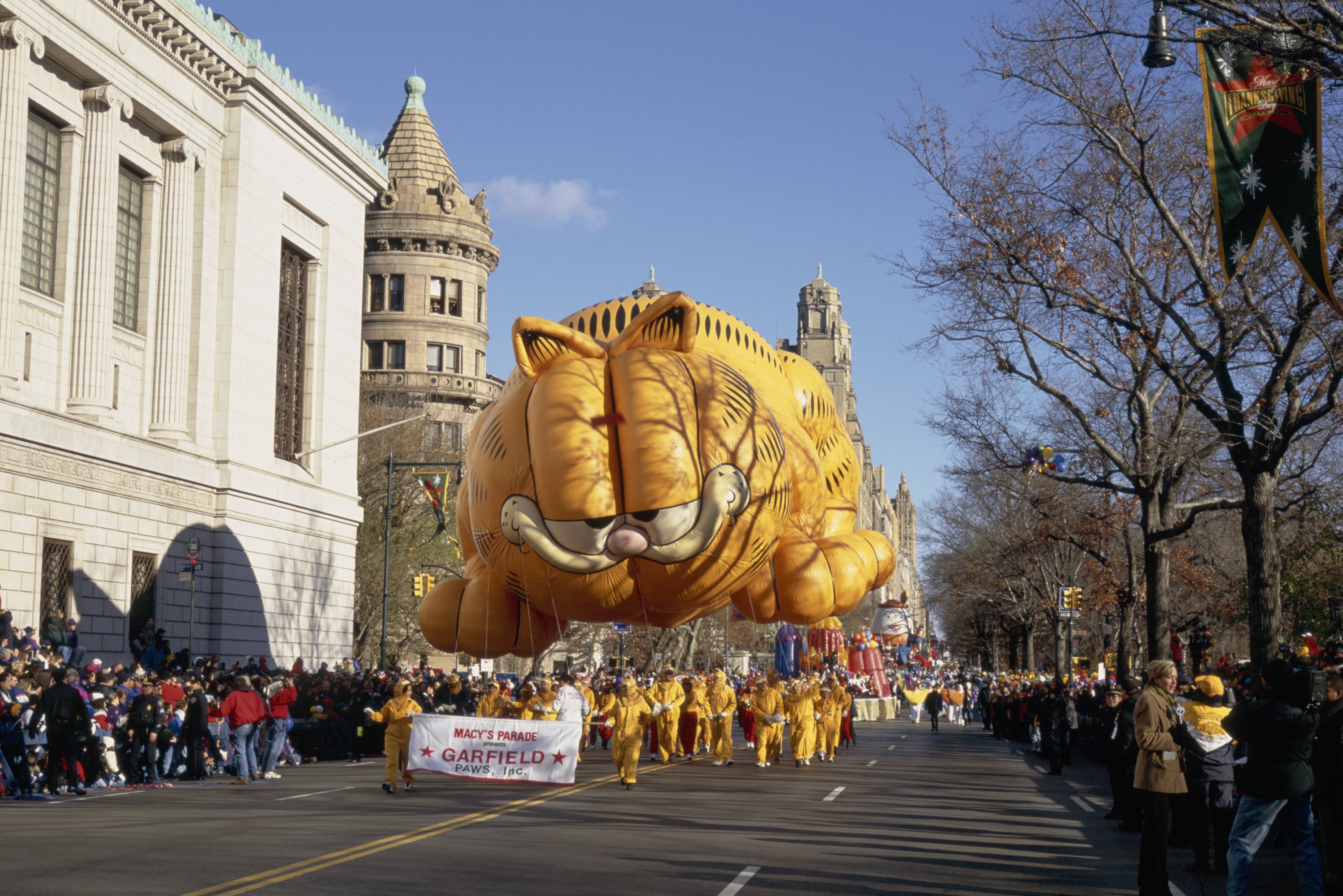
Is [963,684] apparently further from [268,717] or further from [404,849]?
[404,849]

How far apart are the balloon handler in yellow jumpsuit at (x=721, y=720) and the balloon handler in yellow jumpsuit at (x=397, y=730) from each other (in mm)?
7738

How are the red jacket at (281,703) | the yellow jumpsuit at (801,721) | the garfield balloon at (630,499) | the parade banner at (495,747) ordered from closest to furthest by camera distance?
the garfield balloon at (630,499), the parade banner at (495,747), the red jacket at (281,703), the yellow jumpsuit at (801,721)

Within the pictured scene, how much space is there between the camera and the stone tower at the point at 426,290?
65.5m

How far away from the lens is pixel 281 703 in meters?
20.3

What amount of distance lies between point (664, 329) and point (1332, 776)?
30.7 feet

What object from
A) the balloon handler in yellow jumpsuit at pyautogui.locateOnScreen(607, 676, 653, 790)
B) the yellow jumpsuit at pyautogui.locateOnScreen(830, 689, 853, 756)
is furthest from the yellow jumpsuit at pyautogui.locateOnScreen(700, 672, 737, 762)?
the balloon handler in yellow jumpsuit at pyautogui.locateOnScreen(607, 676, 653, 790)

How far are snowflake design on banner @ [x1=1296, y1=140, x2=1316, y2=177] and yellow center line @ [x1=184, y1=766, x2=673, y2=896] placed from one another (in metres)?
9.87

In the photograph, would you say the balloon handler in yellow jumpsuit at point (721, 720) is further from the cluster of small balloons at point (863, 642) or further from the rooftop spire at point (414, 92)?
the rooftop spire at point (414, 92)

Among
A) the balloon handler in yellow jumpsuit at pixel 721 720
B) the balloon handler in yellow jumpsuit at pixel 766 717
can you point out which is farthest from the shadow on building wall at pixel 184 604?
the balloon handler in yellow jumpsuit at pixel 766 717

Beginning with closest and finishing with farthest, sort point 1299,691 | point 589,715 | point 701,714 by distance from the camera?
point 1299,691 < point 589,715 < point 701,714

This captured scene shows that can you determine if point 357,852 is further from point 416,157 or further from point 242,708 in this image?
point 416,157

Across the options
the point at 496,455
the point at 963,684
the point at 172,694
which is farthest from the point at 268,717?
the point at 963,684

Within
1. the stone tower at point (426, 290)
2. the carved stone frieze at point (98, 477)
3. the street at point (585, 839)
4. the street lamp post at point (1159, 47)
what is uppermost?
the stone tower at point (426, 290)

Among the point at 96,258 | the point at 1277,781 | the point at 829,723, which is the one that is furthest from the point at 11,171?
the point at 1277,781
